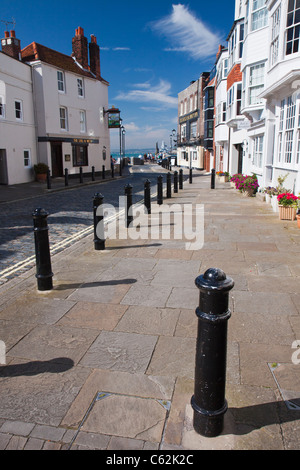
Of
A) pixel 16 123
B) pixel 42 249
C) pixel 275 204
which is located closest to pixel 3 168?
pixel 16 123

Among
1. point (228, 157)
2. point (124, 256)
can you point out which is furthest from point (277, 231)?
point (228, 157)

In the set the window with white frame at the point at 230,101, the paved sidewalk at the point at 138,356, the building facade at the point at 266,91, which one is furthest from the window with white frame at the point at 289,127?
the window with white frame at the point at 230,101

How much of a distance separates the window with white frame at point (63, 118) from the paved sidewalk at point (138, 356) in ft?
73.6

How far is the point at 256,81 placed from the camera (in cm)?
1564

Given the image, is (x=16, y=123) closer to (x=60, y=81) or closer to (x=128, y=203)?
(x=60, y=81)

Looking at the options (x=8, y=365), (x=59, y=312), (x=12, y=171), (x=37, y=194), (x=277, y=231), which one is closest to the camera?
Answer: (x=8, y=365)

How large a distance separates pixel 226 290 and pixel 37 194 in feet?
52.5

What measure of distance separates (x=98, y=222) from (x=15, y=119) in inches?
687

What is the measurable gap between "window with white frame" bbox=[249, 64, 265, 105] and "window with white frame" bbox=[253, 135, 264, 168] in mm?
1674

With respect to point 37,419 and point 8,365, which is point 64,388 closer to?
point 37,419

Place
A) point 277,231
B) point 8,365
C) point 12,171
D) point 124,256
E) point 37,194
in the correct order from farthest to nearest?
point 12,171 < point 37,194 < point 277,231 < point 124,256 < point 8,365

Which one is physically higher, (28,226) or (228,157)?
(228,157)

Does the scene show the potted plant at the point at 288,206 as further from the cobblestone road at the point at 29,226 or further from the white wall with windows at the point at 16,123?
the white wall with windows at the point at 16,123

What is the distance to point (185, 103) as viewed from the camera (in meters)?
53.4
